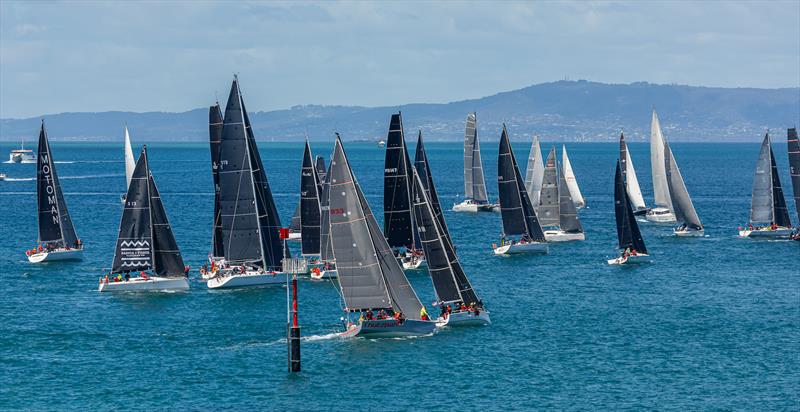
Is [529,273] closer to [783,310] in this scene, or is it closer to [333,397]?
[783,310]

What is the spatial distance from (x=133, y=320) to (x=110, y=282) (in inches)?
428

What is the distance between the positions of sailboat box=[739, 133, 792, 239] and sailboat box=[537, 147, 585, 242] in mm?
17394

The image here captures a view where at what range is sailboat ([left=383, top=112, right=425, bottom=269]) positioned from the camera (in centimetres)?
8350

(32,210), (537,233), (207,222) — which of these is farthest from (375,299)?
(32,210)

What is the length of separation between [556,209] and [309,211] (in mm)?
34733

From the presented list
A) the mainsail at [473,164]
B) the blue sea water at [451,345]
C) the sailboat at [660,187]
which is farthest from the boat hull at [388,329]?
the sailboat at [660,187]

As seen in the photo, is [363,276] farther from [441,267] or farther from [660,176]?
[660,176]

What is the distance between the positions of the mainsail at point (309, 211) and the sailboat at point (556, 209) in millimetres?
30377

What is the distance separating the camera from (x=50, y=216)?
9550cm

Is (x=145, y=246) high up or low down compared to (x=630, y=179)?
down

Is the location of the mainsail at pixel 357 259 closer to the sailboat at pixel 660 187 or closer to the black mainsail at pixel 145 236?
the black mainsail at pixel 145 236

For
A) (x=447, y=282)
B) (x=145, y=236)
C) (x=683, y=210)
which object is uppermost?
(x=145, y=236)

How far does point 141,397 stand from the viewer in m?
52.8

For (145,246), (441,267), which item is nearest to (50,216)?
(145,246)
